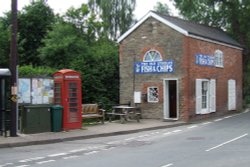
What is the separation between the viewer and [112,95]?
28.2 metres

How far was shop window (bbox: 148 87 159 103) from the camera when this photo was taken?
26656mm

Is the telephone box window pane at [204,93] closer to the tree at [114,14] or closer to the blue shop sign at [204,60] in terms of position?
the blue shop sign at [204,60]

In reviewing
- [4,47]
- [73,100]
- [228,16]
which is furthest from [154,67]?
[228,16]

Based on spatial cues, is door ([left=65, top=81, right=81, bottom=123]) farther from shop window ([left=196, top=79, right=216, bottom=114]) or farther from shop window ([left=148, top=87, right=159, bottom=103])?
shop window ([left=196, top=79, right=216, bottom=114])

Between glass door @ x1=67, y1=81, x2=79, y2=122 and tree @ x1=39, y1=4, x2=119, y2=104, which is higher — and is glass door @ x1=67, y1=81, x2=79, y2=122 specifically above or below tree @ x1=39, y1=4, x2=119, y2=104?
below

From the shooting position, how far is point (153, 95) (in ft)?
88.0

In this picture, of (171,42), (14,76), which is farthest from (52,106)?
(171,42)

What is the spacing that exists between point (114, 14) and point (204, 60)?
78.5ft

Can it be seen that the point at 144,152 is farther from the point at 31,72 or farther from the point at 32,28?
the point at 32,28

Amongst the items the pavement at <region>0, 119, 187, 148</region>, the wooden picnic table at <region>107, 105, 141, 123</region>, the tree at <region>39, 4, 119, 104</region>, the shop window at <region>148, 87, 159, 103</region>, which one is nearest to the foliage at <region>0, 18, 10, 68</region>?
the tree at <region>39, 4, 119, 104</region>

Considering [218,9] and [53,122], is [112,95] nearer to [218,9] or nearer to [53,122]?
[53,122]

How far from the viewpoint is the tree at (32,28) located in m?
37.3

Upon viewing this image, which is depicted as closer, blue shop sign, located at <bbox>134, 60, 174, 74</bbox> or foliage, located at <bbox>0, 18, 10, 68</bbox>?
blue shop sign, located at <bbox>134, 60, 174, 74</bbox>

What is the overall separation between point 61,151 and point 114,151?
1.61m
